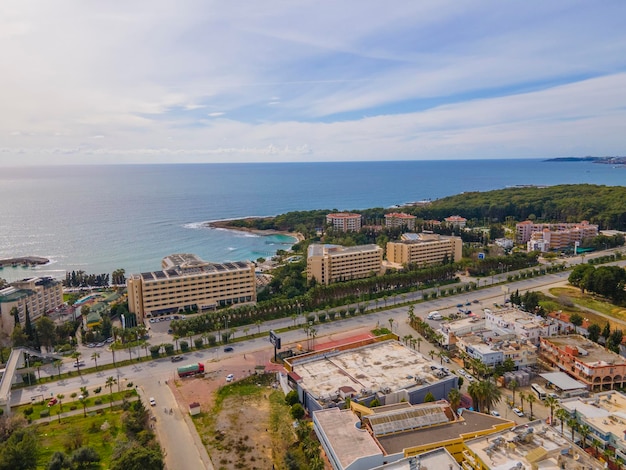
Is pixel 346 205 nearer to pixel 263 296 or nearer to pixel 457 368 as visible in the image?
pixel 263 296

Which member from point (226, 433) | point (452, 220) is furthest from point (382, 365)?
point (452, 220)

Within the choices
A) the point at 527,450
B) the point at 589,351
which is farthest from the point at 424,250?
the point at 527,450

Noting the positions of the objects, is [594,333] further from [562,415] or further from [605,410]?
[562,415]

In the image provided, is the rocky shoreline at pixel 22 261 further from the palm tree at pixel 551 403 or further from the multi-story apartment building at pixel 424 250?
the palm tree at pixel 551 403

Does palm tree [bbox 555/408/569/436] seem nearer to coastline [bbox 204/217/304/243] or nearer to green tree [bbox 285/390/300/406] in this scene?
green tree [bbox 285/390/300/406]

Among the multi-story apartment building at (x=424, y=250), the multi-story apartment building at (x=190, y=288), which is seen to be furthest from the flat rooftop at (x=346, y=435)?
the multi-story apartment building at (x=424, y=250)

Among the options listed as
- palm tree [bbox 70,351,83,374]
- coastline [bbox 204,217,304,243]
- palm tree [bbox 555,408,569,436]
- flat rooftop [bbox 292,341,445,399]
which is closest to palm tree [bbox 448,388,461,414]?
flat rooftop [bbox 292,341,445,399]
